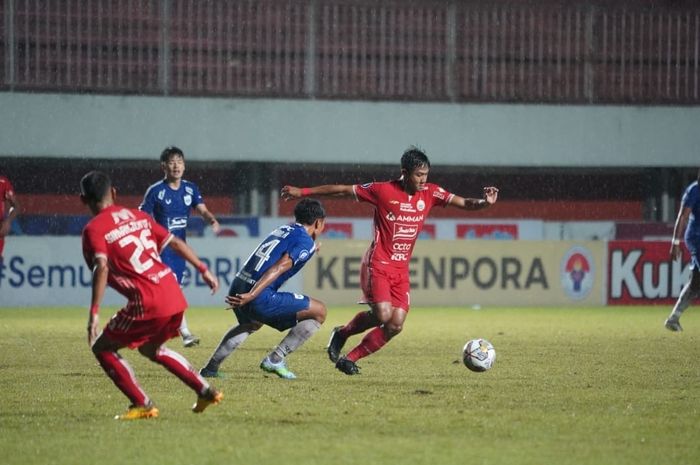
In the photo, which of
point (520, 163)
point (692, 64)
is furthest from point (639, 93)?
point (520, 163)

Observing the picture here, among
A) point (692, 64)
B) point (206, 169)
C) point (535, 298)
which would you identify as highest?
point (692, 64)

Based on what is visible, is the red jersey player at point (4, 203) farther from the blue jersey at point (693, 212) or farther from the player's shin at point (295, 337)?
the blue jersey at point (693, 212)

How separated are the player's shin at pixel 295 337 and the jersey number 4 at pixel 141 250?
2.99 meters

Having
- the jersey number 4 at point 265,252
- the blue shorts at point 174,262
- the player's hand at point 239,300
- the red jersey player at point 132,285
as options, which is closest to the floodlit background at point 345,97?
the blue shorts at point 174,262

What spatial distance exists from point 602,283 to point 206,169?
11892 millimetres

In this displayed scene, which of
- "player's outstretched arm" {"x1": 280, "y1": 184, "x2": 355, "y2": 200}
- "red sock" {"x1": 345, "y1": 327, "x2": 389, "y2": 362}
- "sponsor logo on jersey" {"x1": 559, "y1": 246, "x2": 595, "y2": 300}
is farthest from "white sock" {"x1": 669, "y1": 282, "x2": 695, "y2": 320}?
"sponsor logo on jersey" {"x1": 559, "y1": 246, "x2": 595, "y2": 300}

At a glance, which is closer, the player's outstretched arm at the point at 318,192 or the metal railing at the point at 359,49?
the player's outstretched arm at the point at 318,192

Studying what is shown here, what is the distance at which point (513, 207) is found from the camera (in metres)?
34.1

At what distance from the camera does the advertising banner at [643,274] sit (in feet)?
79.6

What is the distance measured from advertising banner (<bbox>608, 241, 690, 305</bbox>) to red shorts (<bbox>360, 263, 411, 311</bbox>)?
14000 millimetres

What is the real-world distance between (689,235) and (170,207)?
6.81 meters

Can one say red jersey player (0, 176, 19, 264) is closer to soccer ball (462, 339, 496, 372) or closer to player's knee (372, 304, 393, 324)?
player's knee (372, 304, 393, 324)

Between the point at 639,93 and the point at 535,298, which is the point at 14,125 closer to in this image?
the point at 535,298

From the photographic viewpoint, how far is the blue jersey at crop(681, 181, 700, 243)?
1603 centimetres
